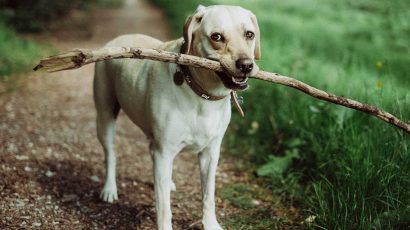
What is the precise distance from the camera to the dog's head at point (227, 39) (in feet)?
8.94

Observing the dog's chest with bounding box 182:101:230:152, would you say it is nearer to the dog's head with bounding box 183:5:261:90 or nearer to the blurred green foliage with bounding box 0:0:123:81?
the dog's head with bounding box 183:5:261:90

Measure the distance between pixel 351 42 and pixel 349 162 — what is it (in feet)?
22.2

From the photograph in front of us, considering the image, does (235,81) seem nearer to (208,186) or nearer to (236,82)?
(236,82)

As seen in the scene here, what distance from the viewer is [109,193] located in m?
3.97

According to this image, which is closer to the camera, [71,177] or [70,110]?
[71,177]

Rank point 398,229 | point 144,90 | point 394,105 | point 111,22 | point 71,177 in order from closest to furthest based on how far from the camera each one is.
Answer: point 398,229 < point 144,90 < point 394,105 < point 71,177 < point 111,22

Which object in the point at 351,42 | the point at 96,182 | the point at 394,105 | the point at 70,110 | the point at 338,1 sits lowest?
the point at 96,182

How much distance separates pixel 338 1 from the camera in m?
16.4

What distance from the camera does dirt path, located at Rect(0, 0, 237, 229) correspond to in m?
3.59

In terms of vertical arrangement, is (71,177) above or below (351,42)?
below

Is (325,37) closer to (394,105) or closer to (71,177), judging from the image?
(394,105)

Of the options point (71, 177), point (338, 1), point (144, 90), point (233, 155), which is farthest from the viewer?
point (338, 1)

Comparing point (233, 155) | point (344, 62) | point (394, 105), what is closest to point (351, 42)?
point (344, 62)

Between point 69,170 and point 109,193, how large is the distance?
27.1 inches
